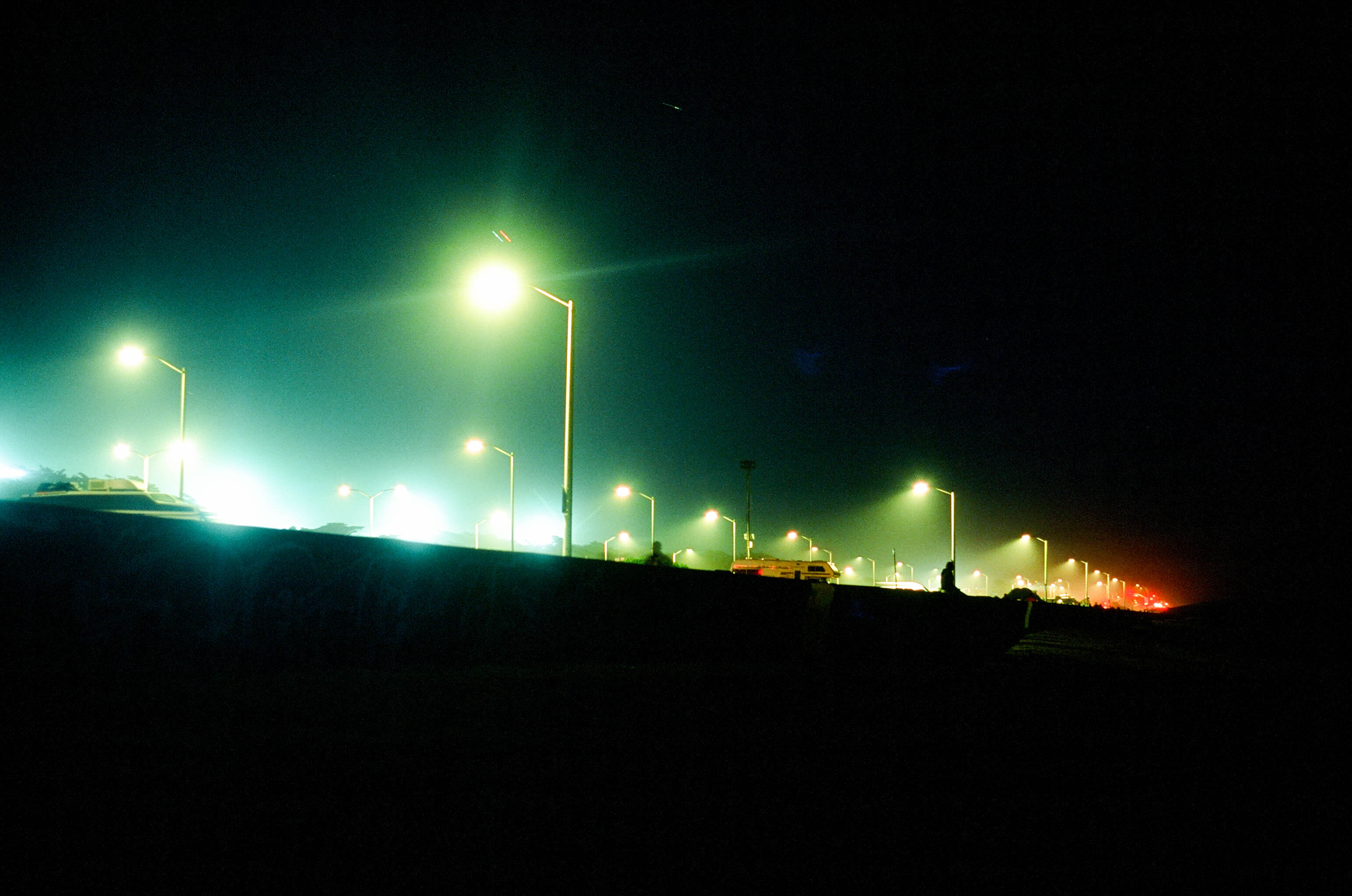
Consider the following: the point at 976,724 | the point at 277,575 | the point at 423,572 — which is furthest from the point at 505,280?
the point at 976,724

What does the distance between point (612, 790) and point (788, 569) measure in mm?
30015

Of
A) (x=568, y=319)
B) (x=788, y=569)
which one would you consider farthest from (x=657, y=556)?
(x=568, y=319)

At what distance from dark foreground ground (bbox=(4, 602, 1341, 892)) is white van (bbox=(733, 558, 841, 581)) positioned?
82.6 ft

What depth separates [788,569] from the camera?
113 feet

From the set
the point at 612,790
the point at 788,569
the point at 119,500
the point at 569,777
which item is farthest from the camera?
the point at 788,569

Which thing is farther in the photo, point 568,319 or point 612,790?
point 568,319

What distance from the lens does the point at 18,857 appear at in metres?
3.28

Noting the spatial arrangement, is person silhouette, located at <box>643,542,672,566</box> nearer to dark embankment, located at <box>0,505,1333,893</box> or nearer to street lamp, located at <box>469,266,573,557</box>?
street lamp, located at <box>469,266,573,557</box>

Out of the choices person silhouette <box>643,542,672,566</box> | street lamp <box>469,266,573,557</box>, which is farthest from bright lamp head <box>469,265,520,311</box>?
person silhouette <box>643,542,672,566</box>

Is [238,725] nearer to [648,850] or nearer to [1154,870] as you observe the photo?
[648,850]

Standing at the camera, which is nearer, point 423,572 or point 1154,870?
point 1154,870

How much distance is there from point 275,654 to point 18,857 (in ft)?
13.8

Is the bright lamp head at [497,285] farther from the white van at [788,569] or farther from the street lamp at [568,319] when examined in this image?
the white van at [788,569]

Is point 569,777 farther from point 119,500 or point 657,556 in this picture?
point 657,556
